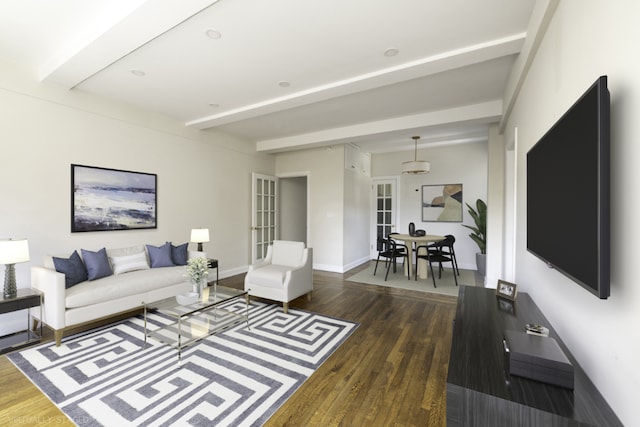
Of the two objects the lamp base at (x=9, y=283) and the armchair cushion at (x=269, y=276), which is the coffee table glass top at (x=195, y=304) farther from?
the lamp base at (x=9, y=283)

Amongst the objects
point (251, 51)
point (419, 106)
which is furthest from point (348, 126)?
point (251, 51)

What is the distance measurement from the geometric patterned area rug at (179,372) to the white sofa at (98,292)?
0.74 ft

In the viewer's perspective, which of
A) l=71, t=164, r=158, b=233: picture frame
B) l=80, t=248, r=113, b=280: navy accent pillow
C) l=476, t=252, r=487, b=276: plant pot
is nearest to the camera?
l=80, t=248, r=113, b=280: navy accent pillow

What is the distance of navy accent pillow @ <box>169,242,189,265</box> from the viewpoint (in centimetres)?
415

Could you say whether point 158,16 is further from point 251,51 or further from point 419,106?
point 419,106

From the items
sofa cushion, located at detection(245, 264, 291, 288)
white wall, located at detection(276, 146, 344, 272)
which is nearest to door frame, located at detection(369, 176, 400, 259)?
white wall, located at detection(276, 146, 344, 272)

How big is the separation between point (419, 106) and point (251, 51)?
2.51 meters

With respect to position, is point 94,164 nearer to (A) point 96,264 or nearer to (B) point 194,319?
(A) point 96,264

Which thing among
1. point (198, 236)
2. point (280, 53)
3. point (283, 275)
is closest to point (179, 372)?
point (283, 275)

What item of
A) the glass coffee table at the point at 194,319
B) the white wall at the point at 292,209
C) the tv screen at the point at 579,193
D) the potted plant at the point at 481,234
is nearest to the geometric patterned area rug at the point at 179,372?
the glass coffee table at the point at 194,319

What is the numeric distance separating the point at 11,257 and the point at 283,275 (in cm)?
266

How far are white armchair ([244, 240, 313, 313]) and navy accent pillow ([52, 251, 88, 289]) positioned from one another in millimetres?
1828

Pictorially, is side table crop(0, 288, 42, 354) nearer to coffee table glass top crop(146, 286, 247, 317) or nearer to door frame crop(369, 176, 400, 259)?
coffee table glass top crop(146, 286, 247, 317)

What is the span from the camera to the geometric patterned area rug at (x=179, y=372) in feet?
6.00
